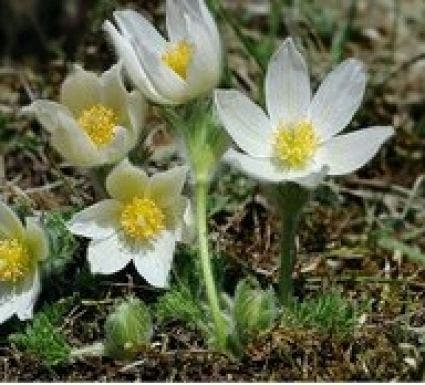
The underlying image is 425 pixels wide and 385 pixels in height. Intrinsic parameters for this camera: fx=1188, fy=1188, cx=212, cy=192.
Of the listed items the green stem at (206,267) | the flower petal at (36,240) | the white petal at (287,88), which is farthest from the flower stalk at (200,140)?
the flower petal at (36,240)

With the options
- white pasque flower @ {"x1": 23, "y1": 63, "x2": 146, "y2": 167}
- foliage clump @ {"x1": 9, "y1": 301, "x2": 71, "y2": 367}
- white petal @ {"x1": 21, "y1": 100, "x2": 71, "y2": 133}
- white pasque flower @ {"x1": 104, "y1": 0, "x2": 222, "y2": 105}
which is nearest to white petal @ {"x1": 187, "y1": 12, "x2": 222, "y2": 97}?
white pasque flower @ {"x1": 104, "y1": 0, "x2": 222, "y2": 105}

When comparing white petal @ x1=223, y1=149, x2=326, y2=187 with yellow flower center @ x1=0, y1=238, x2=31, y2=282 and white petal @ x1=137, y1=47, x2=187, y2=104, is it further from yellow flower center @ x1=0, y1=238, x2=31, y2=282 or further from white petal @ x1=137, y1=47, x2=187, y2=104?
yellow flower center @ x1=0, y1=238, x2=31, y2=282

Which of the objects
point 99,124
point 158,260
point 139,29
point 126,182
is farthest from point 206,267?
point 139,29

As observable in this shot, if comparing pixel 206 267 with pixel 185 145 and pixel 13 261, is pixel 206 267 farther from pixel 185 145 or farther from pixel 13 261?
pixel 13 261

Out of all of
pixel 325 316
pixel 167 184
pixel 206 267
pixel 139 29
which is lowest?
pixel 325 316

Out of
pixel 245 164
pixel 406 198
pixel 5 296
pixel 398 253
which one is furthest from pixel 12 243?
pixel 406 198

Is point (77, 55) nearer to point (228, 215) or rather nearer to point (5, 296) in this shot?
point (228, 215)
